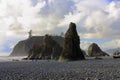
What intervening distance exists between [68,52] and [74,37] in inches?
355

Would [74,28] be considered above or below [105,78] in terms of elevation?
above

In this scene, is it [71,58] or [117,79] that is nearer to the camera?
[117,79]

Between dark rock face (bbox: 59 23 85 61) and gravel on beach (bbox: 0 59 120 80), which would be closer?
gravel on beach (bbox: 0 59 120 80)

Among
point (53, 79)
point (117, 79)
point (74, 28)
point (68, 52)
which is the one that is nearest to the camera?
point (117, 79)

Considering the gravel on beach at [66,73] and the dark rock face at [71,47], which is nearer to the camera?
the gravel on beach at [66,73]

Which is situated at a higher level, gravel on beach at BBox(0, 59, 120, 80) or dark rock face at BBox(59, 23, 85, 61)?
dark rock face at BBox(59, 23, 85, 61)

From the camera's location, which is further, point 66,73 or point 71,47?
point 71,47

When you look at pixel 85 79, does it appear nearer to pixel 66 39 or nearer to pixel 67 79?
pixel 67 79

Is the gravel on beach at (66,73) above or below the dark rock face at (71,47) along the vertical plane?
below

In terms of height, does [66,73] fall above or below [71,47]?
below

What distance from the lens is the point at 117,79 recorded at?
151 feet

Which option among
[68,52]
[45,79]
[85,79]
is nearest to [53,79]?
[45,79]

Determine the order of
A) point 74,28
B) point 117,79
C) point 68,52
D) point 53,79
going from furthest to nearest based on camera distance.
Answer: point 74,28
point 68,52
point 53,79
point 117,79

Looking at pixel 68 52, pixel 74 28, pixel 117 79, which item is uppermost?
pixel 74 28
